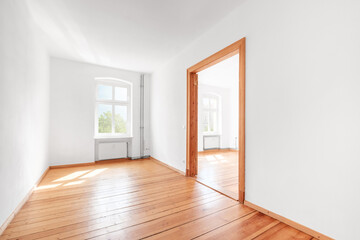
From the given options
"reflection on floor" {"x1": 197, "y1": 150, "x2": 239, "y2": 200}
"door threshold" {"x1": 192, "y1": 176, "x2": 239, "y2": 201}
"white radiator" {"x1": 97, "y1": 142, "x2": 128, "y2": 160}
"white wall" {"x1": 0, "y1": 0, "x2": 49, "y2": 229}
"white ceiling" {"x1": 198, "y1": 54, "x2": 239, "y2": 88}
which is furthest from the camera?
"white radiator" {"x1": 97, "y1": 142, "x2": 128, "y2": 160}

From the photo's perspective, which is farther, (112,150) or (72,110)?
(112,150)

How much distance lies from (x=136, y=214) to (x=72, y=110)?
12.1ft

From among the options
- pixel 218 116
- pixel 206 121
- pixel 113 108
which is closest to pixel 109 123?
pixel 113 108

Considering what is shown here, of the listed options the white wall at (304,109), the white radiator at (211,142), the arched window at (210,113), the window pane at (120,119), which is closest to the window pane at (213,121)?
the arched window at (210,113)

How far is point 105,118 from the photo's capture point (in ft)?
16.9

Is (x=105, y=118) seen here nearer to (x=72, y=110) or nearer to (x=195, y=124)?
(x=72, y=110)

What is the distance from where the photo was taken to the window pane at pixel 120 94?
538cm

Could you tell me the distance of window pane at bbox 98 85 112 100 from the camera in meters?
5.14

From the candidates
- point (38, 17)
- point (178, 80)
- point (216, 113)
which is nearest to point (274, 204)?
point (178, 80)

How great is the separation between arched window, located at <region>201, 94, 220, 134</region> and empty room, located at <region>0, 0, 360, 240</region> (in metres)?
3.21

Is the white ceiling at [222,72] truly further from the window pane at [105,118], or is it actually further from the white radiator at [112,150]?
the white radiator at [112,150]

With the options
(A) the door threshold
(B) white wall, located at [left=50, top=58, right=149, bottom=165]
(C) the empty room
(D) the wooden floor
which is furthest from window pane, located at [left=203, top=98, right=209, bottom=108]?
(D) the wooden floor

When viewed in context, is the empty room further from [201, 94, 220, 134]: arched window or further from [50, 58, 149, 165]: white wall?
[201, 94, 220, 134]: arched window

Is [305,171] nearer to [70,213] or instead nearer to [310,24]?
[310,24]
